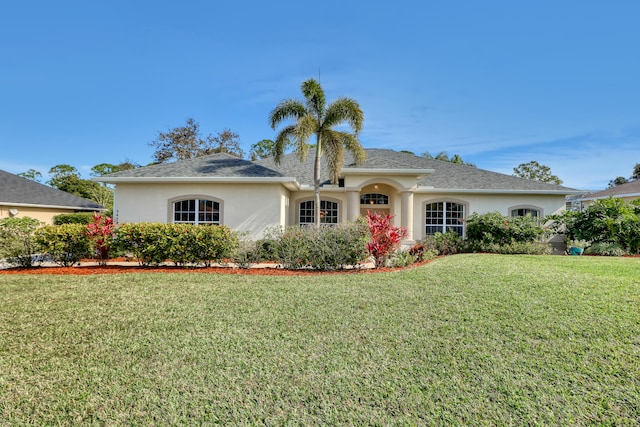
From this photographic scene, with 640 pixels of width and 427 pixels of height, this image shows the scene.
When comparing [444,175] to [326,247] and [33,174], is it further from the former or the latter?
[33,174]

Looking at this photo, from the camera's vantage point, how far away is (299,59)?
1431cm

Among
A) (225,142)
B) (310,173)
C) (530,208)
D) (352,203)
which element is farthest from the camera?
(225,142)

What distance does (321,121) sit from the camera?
565 inches

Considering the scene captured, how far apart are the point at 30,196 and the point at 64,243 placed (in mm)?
14339

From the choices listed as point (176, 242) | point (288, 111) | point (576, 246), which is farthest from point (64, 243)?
point (576, 246)

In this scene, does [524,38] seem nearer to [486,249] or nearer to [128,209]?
[486,249]

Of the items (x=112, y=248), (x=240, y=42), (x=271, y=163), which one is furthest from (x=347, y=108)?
(x=112, y=248)

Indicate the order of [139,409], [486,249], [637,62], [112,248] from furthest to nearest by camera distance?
1. [486,249]
2. [637,62]
3. [112,248]
4. [139,409]

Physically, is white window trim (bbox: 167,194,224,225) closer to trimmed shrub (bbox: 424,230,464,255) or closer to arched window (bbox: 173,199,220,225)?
arched window (bbox: 173,199,220,225)

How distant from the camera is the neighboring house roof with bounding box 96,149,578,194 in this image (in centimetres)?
1379

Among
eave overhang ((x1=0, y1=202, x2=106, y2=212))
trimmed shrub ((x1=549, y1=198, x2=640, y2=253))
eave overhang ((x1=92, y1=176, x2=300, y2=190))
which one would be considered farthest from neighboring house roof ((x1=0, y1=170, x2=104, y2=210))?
trimmed shrub ((x1=549, y1=198, x2=640, y2=253))

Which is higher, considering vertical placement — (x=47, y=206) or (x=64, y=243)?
(x=47, y=206)

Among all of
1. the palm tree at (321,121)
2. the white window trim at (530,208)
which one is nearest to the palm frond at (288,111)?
the palm tree at (321,121)

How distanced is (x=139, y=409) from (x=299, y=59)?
47.5 ft
